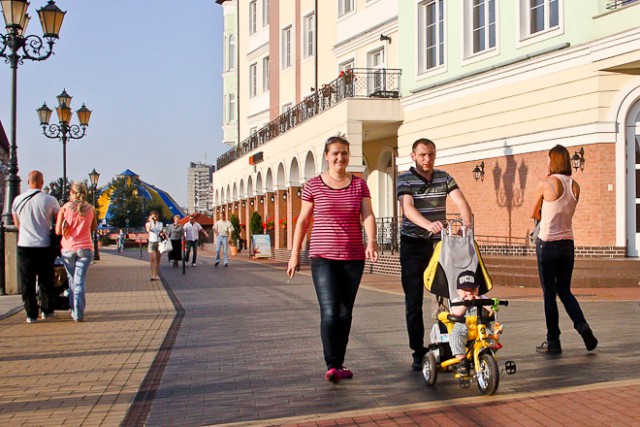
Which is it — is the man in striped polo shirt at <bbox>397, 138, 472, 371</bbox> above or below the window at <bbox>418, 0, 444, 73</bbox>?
below

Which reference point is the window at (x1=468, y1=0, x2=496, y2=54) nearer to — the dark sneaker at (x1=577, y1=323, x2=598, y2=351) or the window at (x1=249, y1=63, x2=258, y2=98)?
the dark sneaker at (x1=577, y1=323, x2=598, y2=351)

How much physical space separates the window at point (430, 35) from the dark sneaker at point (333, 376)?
17.2 metres

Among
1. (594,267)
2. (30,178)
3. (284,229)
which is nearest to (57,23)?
(30,178)

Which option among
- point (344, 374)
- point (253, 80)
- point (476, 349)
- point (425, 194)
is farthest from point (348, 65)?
point (476, 349)

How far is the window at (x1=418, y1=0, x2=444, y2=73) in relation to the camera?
907 inches

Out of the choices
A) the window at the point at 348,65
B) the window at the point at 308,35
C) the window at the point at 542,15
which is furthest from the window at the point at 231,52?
the window at the point at 542,15

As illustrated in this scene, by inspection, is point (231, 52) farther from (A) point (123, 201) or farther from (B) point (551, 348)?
(A) point (123, 201)

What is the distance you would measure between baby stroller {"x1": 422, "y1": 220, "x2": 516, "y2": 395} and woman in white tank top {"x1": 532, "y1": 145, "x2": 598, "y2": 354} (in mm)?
1648

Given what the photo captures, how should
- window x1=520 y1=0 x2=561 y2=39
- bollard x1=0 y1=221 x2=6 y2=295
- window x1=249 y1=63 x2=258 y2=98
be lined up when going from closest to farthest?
bollard x1=0 y1=221 x2=6 y2=295 → window x1=520 y1=0 x2=561 y2=39 → window x1=249 y1=63 x2=258 y2=98

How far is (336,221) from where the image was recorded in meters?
6.91

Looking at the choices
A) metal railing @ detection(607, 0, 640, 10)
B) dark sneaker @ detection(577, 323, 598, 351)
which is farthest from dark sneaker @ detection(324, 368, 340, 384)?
metal railing @ detection(607, 0, 640, 10)

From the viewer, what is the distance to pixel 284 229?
35906 mm

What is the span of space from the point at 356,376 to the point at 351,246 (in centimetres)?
113

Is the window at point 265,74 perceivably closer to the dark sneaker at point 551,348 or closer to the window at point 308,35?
the window at point 308,35
